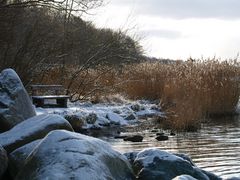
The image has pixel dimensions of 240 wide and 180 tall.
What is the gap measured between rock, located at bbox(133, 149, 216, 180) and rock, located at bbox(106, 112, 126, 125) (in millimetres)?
8477

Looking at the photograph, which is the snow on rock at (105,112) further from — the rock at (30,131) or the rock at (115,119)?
the rock at (30,131)

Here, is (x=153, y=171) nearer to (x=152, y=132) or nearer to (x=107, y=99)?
(x=152, y=132)

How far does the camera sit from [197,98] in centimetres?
1680

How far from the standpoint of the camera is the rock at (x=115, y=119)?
1580cm

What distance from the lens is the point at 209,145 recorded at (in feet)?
37.9

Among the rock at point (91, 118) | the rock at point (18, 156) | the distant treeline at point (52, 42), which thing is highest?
the distant treeline at point (52, 42)

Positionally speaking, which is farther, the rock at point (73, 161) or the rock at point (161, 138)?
the rock at point (161, 138)

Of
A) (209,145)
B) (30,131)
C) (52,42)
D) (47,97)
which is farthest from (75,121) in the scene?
(30,131)

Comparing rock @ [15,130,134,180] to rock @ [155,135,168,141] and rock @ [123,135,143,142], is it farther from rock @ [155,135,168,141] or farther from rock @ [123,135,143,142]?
rock @ [155,135,168,141]

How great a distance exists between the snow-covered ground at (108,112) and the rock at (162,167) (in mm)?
7016

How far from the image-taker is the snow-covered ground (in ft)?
48.7

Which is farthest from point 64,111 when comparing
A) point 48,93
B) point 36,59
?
A: point 48,93

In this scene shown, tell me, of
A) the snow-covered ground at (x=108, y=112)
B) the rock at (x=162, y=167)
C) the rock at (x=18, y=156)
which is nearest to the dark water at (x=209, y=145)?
the rock at (x=162, y=167)

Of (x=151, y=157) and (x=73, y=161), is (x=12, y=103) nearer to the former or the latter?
(x=151, y=157)
